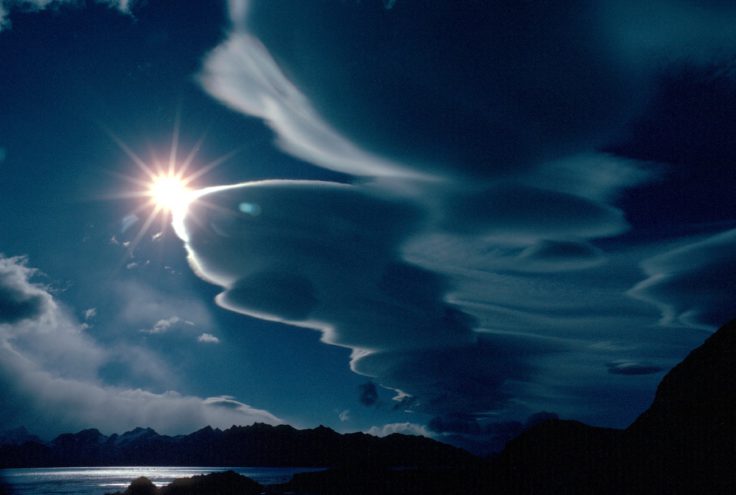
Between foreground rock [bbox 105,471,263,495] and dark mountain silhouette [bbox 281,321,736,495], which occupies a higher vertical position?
dark mountain silhouette [bbox 281,321,736,495]

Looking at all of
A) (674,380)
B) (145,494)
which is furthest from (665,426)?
(145,494)

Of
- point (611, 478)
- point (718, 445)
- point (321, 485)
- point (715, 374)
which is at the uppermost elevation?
point (715, 374)

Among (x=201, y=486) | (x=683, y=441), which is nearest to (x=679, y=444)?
(x=683, y=441)

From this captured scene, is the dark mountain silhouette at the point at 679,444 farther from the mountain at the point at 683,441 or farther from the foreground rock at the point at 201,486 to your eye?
the foreground rock at the point at 201,486

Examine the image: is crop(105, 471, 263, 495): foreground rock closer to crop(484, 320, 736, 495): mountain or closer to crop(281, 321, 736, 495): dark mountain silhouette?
crop(281, 321, 736, 495): dark mountain silhouette

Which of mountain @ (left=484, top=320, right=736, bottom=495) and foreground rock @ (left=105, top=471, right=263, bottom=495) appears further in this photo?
foreground rock @ (left=105, top=471, right=263, bottom=495)

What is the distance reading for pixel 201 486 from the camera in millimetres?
107188

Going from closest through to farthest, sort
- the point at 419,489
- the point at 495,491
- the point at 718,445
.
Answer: the point at 718,445 → the point at 495,491 → the point at 419,489

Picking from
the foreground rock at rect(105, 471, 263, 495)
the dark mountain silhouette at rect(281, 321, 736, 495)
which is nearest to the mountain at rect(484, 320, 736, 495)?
the dark mountain silhouette at rect(281, 321, 736, 495)

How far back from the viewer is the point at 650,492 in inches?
1710

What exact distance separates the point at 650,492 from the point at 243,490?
349 ft

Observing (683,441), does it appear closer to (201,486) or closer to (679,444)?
(679,444)

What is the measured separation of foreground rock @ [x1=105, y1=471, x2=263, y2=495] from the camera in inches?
3521

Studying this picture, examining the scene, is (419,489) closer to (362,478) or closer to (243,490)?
(243,490)
